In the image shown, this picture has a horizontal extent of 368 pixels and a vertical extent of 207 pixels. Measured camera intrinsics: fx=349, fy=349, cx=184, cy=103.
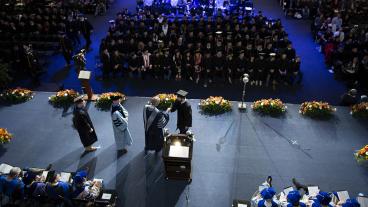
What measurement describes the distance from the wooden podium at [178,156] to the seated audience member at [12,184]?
3.10m

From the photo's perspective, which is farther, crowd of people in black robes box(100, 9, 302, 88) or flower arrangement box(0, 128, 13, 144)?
crowd of people in black robes box(100, 9, 302, 88)

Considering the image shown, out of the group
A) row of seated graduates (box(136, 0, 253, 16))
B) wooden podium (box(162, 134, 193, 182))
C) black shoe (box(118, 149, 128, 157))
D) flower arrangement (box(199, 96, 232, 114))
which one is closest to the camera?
wooden podium (box(162, 134, 193, 182))

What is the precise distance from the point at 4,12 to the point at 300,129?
48.6 feet

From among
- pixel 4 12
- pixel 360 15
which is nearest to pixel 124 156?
pixel 4 12

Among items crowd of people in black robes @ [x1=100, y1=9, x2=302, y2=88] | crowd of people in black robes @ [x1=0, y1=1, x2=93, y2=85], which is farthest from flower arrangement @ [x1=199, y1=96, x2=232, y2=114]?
crowd of people in black robes @ [x1=0, y1=1, x2=93, y2=85]

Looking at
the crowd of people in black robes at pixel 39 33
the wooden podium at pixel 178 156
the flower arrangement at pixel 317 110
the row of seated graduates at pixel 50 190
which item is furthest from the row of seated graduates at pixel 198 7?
the row of seated graduates at pixel 50 190

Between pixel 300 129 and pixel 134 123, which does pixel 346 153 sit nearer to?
pixel 300 129

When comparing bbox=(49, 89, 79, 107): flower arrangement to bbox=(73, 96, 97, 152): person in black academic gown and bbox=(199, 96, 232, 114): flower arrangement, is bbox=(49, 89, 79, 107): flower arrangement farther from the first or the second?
bbox=(199, 96, 232, 114): flower arrangement

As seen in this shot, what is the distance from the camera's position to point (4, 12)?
1698 cm

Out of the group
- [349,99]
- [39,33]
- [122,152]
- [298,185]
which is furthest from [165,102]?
[39,33]

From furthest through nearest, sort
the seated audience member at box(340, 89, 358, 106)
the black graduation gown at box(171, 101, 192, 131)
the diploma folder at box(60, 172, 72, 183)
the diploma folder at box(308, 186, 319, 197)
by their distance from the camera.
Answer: the seated audience member at box(340, 89, 358, 106) → the black graduation gown at box(171, 101, 192, 131) → the diploma folder at box(60, 172, 72, 183) → the diploma folder at box(308, 186, 319, 197)

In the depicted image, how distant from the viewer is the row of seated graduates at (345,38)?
1332 centimetres

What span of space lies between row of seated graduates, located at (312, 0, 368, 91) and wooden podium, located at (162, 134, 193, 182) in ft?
26.9

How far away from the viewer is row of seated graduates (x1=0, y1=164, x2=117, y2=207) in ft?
24.0
